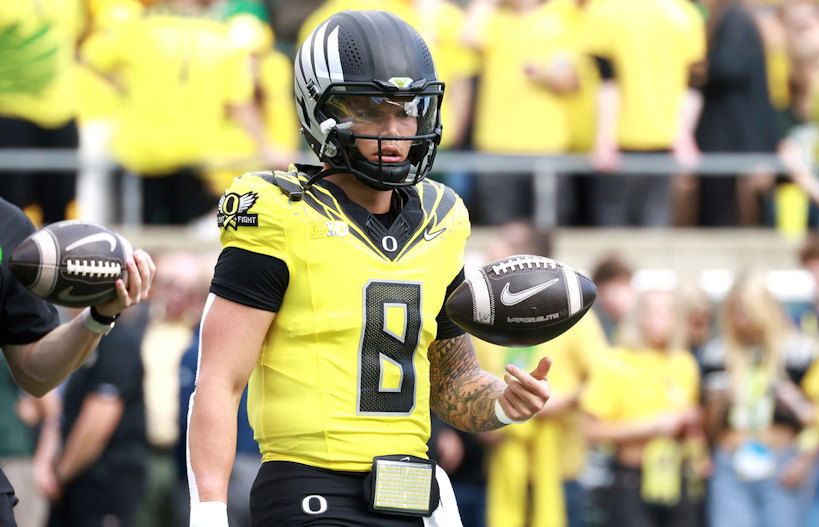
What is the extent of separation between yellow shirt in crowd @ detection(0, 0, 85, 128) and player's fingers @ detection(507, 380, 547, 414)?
5674 mm

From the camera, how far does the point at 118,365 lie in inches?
316

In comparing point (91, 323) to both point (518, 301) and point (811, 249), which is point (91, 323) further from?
point (811, 249)

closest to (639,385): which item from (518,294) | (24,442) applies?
(24,442)

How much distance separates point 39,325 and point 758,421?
501cm

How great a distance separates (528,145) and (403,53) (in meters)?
5.95

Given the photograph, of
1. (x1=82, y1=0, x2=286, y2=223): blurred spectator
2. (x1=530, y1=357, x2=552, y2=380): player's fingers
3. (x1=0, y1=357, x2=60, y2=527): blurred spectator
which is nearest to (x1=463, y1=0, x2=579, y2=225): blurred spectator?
(x1=82, y1=0, x2=286, y2=223): blurred spectator

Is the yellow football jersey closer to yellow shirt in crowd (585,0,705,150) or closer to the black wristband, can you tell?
the black wristband

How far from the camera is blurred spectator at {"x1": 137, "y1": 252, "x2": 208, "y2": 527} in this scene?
28.7 ft

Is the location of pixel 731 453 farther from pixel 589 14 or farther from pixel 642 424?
pixel 589 14

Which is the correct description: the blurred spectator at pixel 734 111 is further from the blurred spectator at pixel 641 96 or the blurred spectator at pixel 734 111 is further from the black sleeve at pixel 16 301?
the black sleeve at pixel 16 301

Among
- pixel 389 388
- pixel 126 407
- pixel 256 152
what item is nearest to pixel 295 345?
pixel 389 388

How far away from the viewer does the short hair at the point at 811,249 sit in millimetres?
8930

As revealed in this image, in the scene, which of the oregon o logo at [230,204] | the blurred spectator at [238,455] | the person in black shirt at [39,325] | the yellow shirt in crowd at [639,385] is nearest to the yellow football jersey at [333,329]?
the oregon o logo at [230,204]

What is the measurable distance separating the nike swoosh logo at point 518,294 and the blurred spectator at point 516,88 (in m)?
5.97
